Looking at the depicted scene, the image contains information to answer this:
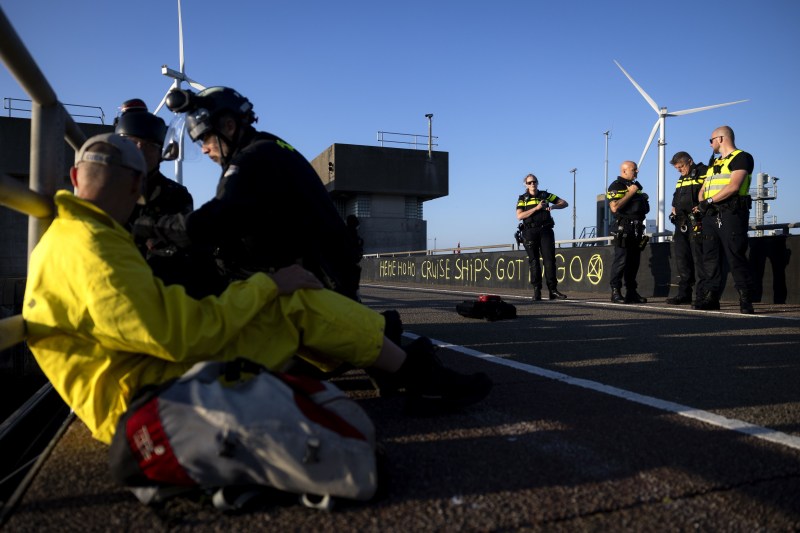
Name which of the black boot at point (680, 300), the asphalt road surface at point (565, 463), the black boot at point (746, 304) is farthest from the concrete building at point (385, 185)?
the asphalt road surface at point (565, 463)

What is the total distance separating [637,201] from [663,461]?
784 centimetres

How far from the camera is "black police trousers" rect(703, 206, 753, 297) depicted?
21.4ft

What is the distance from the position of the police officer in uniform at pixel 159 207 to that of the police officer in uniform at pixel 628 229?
695cm

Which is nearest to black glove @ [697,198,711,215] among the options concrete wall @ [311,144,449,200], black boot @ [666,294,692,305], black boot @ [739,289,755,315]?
black boot @ [739,289,755,315]

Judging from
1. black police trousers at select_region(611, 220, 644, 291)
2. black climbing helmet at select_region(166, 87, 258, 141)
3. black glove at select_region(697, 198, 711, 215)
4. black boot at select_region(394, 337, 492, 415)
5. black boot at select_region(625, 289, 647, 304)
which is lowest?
black boot at select_region(625, 289, 647, 304)

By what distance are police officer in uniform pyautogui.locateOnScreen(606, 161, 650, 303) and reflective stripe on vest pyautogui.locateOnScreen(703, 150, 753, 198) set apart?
1.79 meters

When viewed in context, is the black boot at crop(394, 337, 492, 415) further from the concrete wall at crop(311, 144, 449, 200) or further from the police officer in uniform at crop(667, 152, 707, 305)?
the concrete wall at crop(311, 144, 449, 200)

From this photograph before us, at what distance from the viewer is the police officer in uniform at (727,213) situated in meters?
6.49

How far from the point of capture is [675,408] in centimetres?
229

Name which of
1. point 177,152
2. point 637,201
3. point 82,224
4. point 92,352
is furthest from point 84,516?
point 637,201

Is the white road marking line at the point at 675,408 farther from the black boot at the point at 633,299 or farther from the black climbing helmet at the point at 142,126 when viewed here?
the black boot at the point at 633,299

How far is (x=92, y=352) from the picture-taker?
165cm

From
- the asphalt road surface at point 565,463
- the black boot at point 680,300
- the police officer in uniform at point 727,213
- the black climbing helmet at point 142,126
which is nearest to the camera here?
the asphalt road surface at point 565,463

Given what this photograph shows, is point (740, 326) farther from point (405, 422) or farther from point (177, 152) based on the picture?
point (177, 152)
